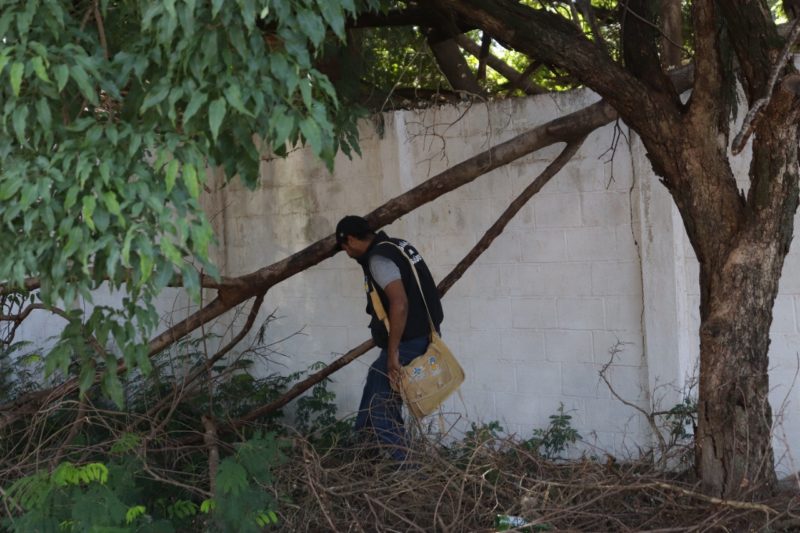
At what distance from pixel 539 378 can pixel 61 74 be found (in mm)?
4038

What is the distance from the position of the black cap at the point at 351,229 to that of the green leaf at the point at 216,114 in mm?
2431

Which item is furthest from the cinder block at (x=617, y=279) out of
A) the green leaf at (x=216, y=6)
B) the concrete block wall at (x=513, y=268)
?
the green leaf at (x=216, y=6)

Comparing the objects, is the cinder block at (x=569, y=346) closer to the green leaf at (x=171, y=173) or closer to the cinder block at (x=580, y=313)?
the cinder block at (x=580, y=313)

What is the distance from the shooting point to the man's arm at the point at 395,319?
17.5 ft

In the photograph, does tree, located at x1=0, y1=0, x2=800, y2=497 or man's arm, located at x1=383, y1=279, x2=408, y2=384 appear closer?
tree, located at x1=0, y1=0, x2=800, y2=497

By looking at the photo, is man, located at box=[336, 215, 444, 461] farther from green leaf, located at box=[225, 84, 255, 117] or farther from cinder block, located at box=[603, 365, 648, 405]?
green leaf, located at box=[225, 84, 255, 117]

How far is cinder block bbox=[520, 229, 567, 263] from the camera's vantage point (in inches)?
242

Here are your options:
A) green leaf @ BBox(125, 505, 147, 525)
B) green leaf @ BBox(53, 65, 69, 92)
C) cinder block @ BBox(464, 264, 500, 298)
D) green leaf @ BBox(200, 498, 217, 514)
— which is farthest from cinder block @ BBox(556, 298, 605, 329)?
green leaf @ BBox(53, 65, 69, 92)

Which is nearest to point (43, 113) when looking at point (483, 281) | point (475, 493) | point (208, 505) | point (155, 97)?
point (155, 97)

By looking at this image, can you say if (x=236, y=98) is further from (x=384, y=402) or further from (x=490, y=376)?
(x=490, y=376)

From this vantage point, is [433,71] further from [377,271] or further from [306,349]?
[377,271]

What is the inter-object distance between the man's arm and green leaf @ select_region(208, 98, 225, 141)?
2.47 metres

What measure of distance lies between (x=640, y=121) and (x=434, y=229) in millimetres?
2259

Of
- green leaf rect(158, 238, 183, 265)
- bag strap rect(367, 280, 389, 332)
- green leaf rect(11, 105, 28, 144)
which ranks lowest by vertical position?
bag strap rect(367, 280, 389, 332)
